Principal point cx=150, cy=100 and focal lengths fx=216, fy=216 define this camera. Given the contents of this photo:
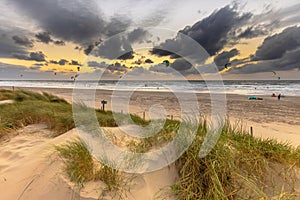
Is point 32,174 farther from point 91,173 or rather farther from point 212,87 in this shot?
point 212,87

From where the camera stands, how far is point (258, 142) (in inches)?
130

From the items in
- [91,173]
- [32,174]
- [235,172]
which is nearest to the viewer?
[235,172]

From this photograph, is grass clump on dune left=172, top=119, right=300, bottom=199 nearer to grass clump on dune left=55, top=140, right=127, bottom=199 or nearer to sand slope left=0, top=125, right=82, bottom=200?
grass clump on dune left=55, top=140, right=127, bottom=199

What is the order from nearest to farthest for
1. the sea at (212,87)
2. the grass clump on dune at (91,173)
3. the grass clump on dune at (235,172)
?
the grass clump on dune at (235,172), the grass clump on dune at (91,173), the sea at (212,87)

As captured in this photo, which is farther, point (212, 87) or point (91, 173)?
point (212, 87)

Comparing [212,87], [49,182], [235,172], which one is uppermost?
[212,87]

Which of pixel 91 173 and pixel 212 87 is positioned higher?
pixel 212 87

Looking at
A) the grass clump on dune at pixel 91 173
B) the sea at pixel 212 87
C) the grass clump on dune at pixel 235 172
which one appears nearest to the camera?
the grass clump on dune at pixel 235 172

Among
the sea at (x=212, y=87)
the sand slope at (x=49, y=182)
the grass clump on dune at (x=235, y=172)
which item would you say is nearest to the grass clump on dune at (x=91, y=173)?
the sand slope at (x=49, y=182)

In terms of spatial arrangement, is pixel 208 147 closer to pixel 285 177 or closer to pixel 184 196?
pixel 184 196

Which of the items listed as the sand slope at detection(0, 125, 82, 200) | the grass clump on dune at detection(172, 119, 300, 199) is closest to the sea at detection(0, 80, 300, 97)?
the grass clump on dune at detection(172, 119, 300, 199)

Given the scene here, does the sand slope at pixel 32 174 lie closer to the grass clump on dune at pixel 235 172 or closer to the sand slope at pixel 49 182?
the sand slope at pixel 49 182

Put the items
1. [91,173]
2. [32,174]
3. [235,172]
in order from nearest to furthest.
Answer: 1. [235,172]
2. [91,173]
3. [32,174]

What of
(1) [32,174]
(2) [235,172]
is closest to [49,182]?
(1) [32,174]
